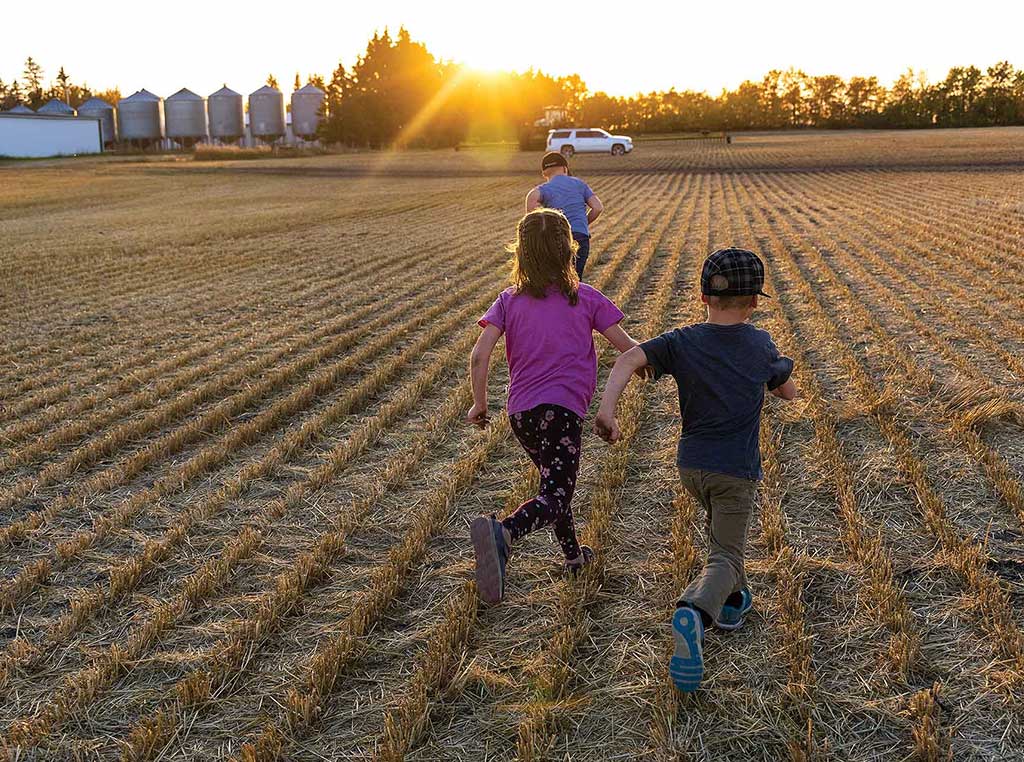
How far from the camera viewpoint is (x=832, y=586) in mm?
3785

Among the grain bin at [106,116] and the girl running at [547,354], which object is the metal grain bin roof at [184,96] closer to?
the grain bin at [106,116]

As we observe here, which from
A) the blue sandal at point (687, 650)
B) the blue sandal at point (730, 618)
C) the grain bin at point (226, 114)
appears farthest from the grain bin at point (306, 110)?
the blue sandal at point (687, 650)

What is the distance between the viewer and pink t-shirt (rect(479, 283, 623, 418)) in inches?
144

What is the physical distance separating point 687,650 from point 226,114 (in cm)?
8716

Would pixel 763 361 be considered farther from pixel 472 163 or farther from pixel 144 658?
pixel 472 163

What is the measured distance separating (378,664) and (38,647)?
1.38 metres

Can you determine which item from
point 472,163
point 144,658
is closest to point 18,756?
point 144,658

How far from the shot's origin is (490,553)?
3516 mm

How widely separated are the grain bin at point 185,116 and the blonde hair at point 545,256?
85.3 metres

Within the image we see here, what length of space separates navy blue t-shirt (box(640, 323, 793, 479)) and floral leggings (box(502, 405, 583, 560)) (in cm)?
55

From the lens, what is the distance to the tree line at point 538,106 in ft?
237

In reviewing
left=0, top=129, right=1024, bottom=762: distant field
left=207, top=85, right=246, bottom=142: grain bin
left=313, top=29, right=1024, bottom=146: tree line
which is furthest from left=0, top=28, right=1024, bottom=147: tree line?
left=0, top=129, right=1024, bottom=762: distant field

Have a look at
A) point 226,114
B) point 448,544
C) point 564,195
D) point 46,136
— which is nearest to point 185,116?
point 226,114

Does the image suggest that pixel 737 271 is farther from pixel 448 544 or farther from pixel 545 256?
pixel 448 544
